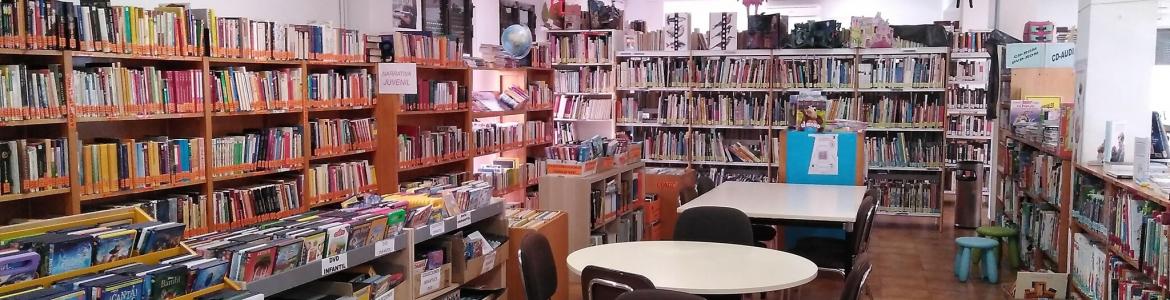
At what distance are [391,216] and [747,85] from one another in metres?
6.53

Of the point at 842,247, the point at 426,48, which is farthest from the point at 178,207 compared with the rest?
the point at 842,247

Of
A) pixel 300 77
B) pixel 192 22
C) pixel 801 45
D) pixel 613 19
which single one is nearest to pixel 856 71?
pixel 801 45

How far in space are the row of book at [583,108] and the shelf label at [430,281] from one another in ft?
20.2

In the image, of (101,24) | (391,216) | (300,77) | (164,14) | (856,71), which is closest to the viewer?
(391,216)

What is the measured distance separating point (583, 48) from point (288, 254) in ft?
23.9

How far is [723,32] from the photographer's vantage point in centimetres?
979

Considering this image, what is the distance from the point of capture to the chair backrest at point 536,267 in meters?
3.94

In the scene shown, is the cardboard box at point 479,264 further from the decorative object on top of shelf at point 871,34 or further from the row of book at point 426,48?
the decorative object on top of shelf at point 871,34

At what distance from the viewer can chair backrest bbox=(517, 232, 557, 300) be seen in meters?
3.94

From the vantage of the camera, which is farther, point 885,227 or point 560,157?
point 885,227

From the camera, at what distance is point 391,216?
12.6ft

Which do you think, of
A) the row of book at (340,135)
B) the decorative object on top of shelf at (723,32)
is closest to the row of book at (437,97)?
the row of book at (340,135)

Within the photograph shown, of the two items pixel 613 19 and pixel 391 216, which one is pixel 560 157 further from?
pixel 613 19

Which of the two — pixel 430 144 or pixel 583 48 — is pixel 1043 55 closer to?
pixel 583 48
